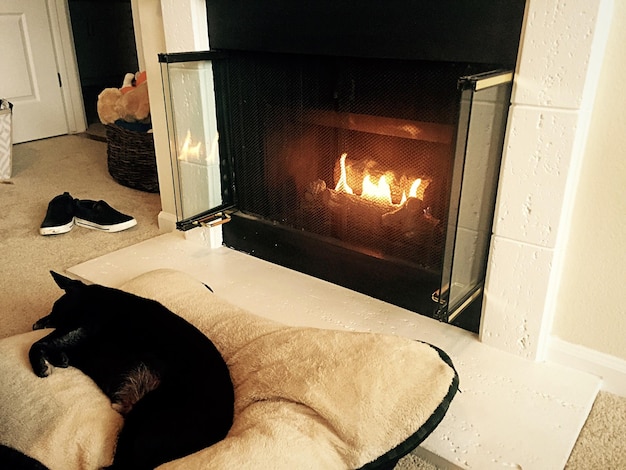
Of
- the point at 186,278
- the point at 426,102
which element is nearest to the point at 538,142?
the point at 426,102

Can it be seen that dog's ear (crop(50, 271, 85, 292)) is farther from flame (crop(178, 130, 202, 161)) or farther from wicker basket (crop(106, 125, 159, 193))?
wicker basket (crop(106, 125, 159, 193))

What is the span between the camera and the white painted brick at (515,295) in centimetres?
132

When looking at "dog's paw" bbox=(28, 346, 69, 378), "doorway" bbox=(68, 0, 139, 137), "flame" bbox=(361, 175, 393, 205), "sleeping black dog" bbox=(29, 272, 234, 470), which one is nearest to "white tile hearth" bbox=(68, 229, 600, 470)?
"flame" bbox=(361, 175, 393, 205)

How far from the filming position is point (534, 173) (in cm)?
126

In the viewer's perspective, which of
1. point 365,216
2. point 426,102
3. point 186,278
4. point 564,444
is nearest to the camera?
point 564,444

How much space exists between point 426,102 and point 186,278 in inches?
31.2

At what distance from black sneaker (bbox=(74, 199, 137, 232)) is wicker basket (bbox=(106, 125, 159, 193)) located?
370 millimetres

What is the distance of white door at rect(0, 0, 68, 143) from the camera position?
332 centimetres

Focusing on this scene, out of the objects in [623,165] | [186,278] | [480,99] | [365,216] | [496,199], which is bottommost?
[186,278]

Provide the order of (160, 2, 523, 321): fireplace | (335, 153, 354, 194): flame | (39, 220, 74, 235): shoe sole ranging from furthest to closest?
(39, 220, 74, 235): shoe sole → (335, 153, 354, 194): flame → (160, 2, 523, 321): fireplace

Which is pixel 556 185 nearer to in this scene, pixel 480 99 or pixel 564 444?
pixel 480 99

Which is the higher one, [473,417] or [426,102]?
[426,102]

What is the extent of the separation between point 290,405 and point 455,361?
1.67ft

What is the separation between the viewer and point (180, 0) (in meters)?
1.78
